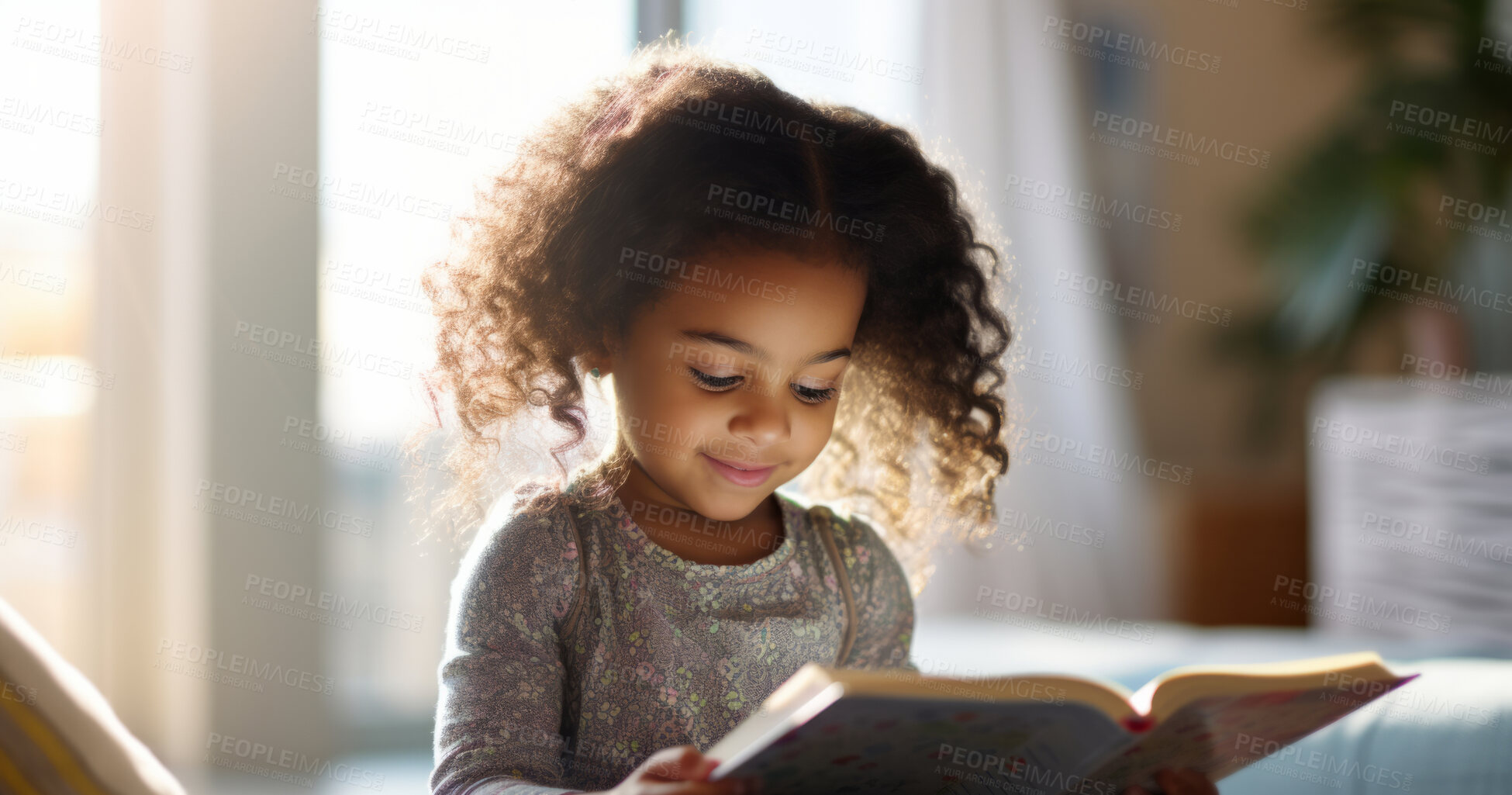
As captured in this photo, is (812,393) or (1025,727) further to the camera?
(812,393)

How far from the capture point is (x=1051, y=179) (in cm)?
296

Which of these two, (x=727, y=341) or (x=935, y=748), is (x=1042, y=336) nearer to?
(x=727, y=341)

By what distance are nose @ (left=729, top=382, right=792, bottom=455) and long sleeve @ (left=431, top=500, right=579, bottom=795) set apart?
17 cm

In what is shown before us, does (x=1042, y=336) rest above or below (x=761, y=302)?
above

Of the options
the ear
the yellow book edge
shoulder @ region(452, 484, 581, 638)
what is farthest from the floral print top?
the yellow book edge

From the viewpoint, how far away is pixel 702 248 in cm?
91

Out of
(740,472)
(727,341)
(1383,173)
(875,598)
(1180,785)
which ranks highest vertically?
(1383,173)

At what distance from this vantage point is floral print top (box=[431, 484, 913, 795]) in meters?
0.82

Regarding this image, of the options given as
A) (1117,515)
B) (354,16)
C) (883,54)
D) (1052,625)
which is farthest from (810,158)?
(1117,515)

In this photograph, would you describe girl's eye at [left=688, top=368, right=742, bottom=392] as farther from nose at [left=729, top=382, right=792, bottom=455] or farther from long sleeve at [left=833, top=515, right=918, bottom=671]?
long sleeve at [left=833, top=515, right=918, bottom=671]

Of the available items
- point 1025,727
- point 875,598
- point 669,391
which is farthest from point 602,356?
point 1025,727

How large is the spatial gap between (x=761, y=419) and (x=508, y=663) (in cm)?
27

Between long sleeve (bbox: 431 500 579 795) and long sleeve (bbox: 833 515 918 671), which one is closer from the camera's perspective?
long sleeve (bbox: 431 500 579 795)

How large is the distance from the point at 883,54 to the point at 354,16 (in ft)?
4.08
